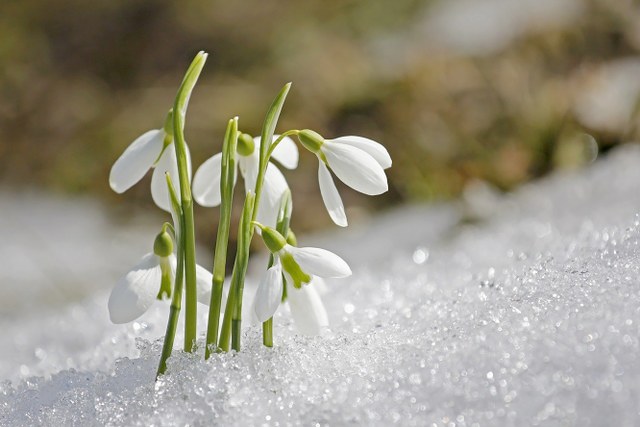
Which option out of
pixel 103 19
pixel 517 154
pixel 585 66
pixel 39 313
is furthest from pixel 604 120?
pixel 103 19

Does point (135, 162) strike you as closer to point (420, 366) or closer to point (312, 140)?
point (312, 140)

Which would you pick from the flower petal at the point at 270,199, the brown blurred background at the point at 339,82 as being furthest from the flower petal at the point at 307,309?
the brown blurred background at the point at 339,82

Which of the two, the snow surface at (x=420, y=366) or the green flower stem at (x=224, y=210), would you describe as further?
the green flower stem at (x=224, y=210)

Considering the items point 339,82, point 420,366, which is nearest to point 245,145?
point 420,366

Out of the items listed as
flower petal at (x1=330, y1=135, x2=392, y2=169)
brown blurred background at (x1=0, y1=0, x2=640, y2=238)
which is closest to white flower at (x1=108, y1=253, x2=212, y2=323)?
flower petal at (x1=330, y1=135, x2=392, y2=169)

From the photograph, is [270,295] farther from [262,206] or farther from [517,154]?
[517,154]

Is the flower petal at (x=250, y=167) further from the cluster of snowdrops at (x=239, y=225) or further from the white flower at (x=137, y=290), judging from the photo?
the white flower at (x=137, y=290)
